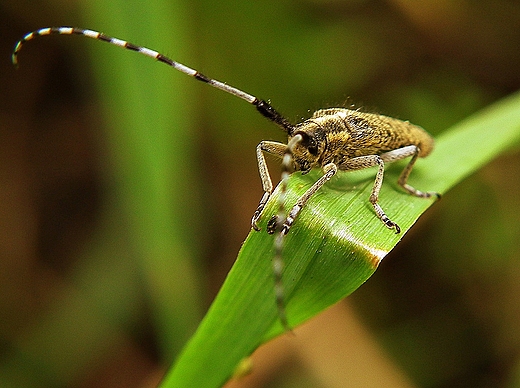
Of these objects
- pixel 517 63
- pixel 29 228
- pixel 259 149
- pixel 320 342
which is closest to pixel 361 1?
pixel 517 63

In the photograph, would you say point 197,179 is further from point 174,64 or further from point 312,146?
point 174,64

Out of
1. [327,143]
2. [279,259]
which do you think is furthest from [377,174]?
[279,259]

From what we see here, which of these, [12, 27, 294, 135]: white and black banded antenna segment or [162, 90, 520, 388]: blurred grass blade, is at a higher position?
[12, 27, 294, 135]: white and black banded antenna segment

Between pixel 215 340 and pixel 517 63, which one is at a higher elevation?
pixel 517 63

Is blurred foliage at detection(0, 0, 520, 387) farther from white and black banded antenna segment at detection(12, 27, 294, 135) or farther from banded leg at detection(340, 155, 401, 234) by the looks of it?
white and black banded antenna segment at detection(12, 27, 294, 135)

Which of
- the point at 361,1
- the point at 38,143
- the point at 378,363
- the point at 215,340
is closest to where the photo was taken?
the point at 215,340

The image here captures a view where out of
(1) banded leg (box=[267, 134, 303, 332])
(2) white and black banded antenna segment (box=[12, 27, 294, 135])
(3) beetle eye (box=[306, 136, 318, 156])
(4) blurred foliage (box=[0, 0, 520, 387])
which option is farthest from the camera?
(4) blurred foliage (box=[0, 0, 520, 387])

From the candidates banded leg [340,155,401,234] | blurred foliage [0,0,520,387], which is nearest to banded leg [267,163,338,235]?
banded leg [340,155,401,234]

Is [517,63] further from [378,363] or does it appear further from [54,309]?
[54,309]
